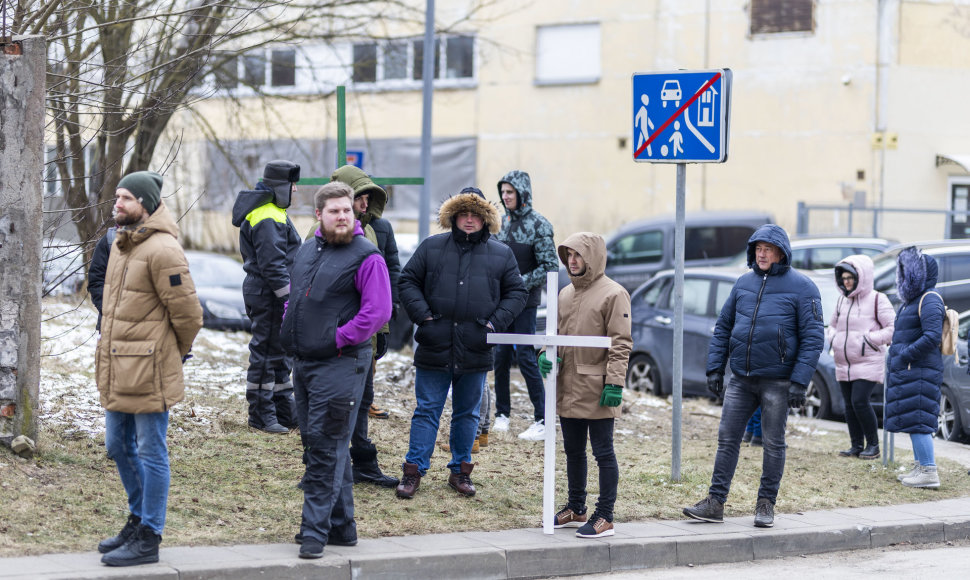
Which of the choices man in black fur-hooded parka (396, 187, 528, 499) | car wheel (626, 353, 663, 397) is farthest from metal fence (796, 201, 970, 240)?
man in black fur-hooded parka (396, 187, 528, 499)

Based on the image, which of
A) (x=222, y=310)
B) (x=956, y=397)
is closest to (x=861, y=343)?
(x=956, y=397)

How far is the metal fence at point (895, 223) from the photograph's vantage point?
25188mm

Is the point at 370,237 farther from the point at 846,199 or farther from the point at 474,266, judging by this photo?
the point at 846,199

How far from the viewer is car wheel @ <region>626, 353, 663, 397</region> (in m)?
14.1

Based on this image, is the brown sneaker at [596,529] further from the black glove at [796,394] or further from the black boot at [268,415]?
the black boot at [268,415]

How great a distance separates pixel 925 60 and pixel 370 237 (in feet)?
70.4

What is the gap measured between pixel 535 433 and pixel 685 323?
439 centimetres

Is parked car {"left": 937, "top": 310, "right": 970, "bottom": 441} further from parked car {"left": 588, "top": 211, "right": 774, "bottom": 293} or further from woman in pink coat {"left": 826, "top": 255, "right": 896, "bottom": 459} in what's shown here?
parked car {"left": 588, "top": 211, "right": 774, "bottom": 293}

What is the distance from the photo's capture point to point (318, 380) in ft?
21.1

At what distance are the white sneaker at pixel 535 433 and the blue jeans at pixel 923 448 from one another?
2.91 metres

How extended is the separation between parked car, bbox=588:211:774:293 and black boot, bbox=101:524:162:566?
1523 cm

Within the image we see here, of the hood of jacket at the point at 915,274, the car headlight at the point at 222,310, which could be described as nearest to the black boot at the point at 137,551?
the hood of jacket at the point at 915,274

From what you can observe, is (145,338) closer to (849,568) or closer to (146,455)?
(146,455)

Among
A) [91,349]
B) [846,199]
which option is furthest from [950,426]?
[846,199]
